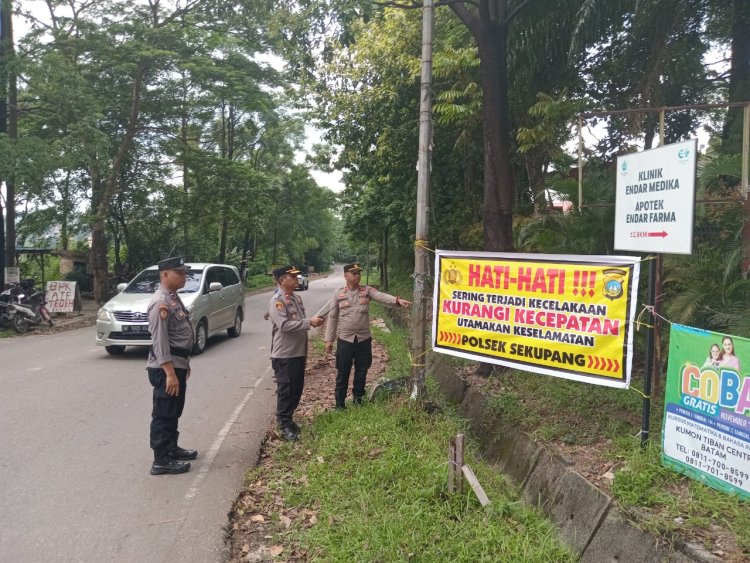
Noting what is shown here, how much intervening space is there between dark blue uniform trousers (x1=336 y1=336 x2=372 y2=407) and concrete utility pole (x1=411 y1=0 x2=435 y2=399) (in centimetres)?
63

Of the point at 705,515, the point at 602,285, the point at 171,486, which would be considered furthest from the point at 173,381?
the point at 705,515

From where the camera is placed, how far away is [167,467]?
4.71 metres

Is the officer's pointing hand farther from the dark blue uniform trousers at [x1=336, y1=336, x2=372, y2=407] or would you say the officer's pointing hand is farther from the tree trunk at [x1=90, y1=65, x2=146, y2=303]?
the tree trunk at [x1=90, y1=65, x2=146, y2=303]

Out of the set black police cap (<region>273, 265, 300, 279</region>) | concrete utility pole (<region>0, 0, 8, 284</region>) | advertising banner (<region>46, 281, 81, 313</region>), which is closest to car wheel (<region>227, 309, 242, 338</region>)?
advertising banner (<region>46, 281, 81, 313</region>)

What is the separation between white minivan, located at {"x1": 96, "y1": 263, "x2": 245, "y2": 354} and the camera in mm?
9555

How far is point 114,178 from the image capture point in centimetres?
1822

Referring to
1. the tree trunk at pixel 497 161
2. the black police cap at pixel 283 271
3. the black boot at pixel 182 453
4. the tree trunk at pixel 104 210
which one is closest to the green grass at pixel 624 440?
the tree trunk at pixel 497 161

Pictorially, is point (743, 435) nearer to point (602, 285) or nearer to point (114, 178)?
point (602, 285)

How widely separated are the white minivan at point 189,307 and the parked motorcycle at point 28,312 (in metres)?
4.07

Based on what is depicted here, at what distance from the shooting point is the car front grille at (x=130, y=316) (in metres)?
9.53

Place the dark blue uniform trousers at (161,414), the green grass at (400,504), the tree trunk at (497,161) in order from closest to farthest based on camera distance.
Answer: the green grass at (400,504) → the dark blue uniform trousers at (161,414) → the tree trunk at (497,161)

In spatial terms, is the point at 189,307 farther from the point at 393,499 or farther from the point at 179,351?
the point at 393,499

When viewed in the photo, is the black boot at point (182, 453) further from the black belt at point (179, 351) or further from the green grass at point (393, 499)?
the black belt at point (179, 351)

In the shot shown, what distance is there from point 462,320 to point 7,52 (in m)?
14.9
